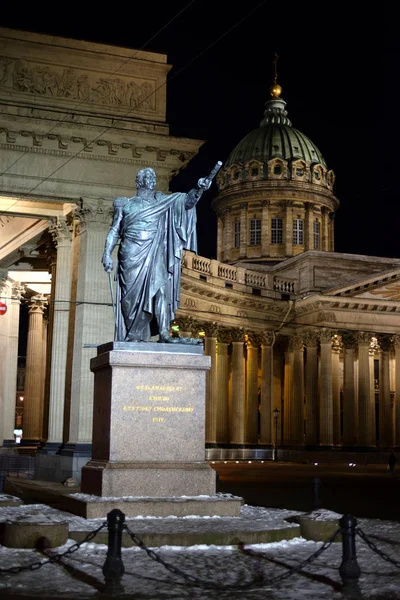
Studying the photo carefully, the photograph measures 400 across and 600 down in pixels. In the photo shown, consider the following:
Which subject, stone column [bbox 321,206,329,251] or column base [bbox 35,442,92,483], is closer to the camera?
column base [bbox 35,442,92,483]

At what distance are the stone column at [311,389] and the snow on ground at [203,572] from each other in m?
52.1

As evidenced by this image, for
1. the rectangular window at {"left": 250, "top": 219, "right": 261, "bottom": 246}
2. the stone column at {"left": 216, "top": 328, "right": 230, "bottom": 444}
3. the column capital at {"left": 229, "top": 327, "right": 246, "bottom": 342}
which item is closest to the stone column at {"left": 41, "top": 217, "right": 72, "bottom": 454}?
the stone column at {"left": 216, "top": 328, "right": 230, "bottom": 444}

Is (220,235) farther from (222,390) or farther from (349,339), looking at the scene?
(222,390)

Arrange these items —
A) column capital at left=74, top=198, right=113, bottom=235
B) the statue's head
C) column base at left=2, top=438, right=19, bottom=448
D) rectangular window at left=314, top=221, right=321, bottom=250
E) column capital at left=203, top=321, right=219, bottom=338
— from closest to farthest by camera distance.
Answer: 1. the statue's head
2. column capital at left=74, top=198, right=113, bottom=235
3. column base at left=2, top=438, right=19, bottom=448
4. column capital at left=203, top=321, right=219, bottom=338
5. rectangular window at left=314, top=221, right=321, bottom=250

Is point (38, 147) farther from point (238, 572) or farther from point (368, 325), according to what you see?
point (368, 325)

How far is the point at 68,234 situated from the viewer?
29.8 m

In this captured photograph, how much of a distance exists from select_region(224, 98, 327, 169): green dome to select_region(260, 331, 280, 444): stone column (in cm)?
2902

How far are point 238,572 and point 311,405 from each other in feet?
184

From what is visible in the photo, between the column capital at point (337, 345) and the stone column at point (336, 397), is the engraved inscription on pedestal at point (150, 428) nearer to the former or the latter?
the stone column at point (336, 397)

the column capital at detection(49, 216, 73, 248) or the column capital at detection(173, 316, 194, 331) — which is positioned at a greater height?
the column capital at detection(173, 316, 194, 331)

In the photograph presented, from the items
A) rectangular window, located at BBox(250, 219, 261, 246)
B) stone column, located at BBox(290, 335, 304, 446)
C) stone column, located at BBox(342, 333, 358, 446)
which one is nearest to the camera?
stone column, located at BBox(342, 333, 358, 446)

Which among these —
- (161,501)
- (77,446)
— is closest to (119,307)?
(161,501)

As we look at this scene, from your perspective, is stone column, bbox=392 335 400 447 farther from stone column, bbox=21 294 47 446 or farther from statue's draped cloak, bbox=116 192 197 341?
statue's draped cloak, bbox=116 192 197 341

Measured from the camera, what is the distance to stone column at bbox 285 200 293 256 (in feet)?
281
